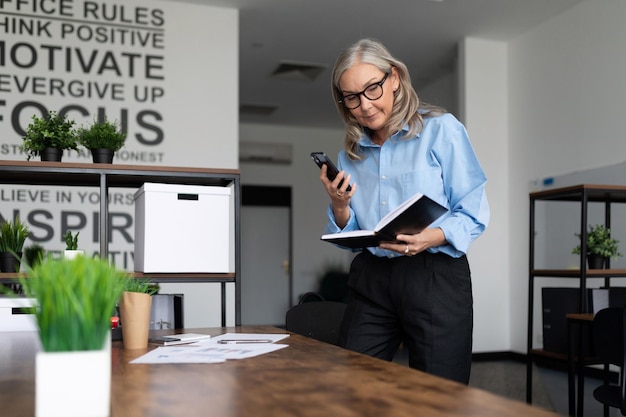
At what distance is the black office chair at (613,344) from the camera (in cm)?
225

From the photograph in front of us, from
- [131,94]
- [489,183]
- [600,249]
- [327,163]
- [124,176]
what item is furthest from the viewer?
[489,183]

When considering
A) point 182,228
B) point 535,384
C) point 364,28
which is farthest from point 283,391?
point 364,28

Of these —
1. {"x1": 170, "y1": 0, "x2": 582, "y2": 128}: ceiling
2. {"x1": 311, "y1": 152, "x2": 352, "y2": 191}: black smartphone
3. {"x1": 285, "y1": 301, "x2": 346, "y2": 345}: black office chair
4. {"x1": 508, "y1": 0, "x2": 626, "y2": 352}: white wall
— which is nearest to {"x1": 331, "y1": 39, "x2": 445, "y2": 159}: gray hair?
{"x1": 311, "y1": 152, "x2": 352, "y2": 191}: black smartphone

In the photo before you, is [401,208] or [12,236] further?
[12,236]

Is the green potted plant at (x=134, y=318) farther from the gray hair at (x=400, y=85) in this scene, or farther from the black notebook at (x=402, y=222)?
the gray hair at (x=400, y=85)

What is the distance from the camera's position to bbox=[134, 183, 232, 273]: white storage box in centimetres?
220

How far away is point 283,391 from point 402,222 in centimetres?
71

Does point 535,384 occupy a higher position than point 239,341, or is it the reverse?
point 239,341

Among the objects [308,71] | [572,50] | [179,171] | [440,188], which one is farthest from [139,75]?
[440,188]

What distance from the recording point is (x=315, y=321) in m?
2.43

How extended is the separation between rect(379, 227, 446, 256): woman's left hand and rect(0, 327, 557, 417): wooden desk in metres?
0.43

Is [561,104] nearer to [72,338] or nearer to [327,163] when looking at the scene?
[327,163]

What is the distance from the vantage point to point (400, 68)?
1.77 meters

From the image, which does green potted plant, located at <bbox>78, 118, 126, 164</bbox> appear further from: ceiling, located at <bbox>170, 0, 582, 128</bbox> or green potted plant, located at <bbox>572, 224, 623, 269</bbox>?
ceiling, located at <bbox>170, 0, 582, 128</bbox>
